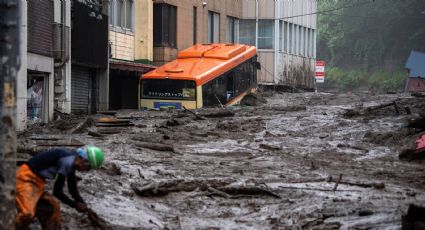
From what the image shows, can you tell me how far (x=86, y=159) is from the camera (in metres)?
9.48

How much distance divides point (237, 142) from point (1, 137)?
15.3m

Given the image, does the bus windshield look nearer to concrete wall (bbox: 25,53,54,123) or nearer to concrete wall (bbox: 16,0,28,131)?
concrete wall (bbox: 25,53,54,123)

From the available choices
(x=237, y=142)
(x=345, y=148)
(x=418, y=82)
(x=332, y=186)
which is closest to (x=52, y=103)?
(x=237, y=142)

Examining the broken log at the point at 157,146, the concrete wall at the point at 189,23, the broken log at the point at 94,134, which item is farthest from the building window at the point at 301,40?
the broken log at the point at 157,146

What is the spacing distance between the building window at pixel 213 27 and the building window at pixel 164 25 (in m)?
5.47

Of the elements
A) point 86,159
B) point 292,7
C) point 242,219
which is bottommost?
point 242,219

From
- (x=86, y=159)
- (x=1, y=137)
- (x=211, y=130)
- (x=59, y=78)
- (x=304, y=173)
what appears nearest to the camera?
(x=1, y=137)

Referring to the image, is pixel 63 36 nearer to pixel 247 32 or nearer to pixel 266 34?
pixel 247 32

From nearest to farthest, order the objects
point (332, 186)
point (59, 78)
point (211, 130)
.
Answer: point (332, 186), point (211, 130), point (59, 78)

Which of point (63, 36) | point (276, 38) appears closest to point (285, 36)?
point (276, 38)

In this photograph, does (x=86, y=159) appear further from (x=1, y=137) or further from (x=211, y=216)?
(x=211, y=216)

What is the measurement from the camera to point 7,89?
7.54 meters

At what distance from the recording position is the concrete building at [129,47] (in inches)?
1431

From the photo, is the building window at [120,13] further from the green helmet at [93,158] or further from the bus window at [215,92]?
the green helmet at [93,158]
